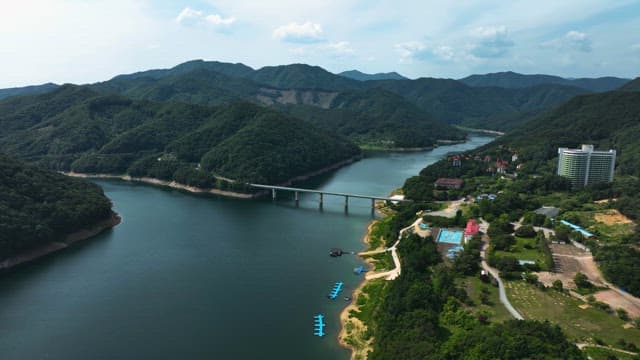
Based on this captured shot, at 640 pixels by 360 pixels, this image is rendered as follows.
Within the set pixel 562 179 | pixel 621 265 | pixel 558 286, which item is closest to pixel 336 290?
pixel 558 286

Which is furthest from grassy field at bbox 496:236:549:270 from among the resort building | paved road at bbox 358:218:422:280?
the resort building

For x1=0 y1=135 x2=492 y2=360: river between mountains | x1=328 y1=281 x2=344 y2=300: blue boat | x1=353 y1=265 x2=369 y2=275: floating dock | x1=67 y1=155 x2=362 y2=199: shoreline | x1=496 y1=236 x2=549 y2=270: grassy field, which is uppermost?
x1=496 y1=236 x2=549 y2=270: grassy field

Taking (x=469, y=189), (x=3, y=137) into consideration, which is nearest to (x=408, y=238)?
(x=469, y=189)

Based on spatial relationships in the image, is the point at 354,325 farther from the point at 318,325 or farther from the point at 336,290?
the point at 336,290

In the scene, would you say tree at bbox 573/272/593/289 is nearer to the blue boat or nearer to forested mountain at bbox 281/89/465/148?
the blue boat

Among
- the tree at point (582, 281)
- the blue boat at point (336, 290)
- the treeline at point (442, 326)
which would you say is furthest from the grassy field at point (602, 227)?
the blue boat at point (336, 290)

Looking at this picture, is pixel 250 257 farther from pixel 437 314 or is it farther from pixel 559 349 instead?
pixel 559 349

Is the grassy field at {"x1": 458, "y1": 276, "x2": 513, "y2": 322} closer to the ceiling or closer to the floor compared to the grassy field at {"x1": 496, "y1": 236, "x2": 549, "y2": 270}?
closer to the floor
